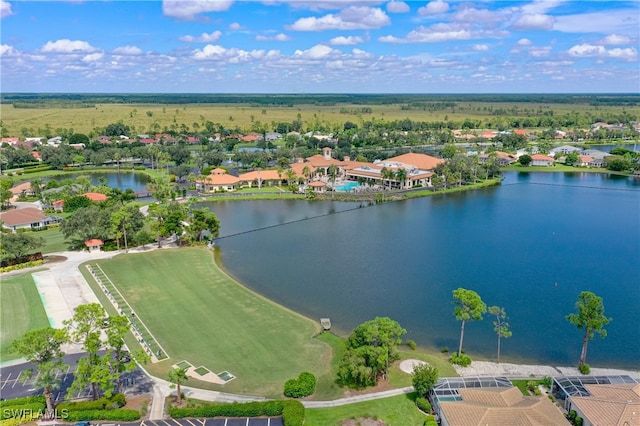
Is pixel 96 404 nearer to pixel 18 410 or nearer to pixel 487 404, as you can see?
pixel 18 410

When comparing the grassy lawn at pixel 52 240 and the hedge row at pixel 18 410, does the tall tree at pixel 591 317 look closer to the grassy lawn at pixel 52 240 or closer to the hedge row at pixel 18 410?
the hedge row at pixel 18 410

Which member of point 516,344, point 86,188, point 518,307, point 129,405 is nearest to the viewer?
point 129,405

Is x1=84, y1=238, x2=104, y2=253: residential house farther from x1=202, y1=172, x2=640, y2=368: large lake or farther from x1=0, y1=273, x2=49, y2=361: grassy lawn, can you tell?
x1=202, y1=172, x2=640, y2=368: large lake

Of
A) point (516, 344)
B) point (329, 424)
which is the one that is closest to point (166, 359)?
point (329, 424)

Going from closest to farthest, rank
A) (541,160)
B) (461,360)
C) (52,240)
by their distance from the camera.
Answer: (461,360)
(52,240)
(541,160)

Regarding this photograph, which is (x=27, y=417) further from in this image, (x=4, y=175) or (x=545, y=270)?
(x=4, y=175)

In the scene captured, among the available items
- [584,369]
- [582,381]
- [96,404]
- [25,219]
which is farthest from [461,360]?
[25,219]
